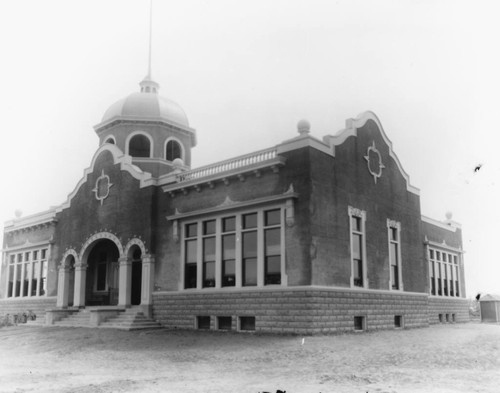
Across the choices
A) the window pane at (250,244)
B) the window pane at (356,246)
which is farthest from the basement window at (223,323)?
the window pane at (356,246)

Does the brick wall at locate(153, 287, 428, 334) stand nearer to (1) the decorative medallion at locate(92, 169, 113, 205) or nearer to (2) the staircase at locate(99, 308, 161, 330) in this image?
(2) the staircase at locate(99, 308, 161, 330)

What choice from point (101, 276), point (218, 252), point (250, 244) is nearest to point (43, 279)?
point (101, 276)

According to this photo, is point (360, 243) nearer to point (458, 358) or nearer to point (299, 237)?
point (299, 237)

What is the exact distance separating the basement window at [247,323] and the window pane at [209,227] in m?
4.27

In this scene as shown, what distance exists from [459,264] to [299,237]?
22.4 m

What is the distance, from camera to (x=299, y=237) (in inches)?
809

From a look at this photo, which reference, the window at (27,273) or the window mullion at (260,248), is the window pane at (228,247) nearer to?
the window mullion at (260,248)

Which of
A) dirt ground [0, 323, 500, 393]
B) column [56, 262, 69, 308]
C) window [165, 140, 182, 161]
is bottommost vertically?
dirt ground [0, 323, 500, 393]

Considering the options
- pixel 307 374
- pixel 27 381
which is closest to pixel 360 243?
pixel 307 374

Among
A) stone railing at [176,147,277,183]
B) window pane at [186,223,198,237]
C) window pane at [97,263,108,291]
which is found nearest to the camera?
stone railing at [176,147,277,183]

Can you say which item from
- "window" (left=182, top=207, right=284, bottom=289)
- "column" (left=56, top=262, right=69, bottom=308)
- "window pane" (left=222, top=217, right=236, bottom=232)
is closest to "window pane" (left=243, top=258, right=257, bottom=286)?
"window" (left=182, top=207, right=284, bottom=289)

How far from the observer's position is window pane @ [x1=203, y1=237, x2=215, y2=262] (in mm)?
24000

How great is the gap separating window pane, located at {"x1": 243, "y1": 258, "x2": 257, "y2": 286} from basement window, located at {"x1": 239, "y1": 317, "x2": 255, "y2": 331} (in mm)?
1433

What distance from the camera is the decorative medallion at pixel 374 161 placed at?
82.6 ft
